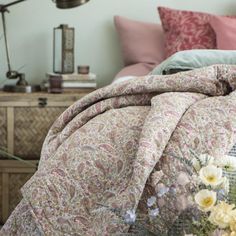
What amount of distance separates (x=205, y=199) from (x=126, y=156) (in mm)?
700

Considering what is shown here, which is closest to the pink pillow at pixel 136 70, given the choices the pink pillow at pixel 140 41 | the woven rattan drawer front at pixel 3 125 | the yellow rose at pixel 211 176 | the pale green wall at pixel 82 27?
the pink pillow at pixel 140 41

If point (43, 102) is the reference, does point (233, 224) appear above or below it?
above

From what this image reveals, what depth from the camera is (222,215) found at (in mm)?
1001

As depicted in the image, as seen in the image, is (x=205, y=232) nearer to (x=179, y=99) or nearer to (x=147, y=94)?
(x=179, y=99)

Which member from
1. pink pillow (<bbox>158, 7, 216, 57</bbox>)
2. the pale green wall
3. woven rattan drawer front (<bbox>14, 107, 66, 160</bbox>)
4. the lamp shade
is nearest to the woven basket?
woven rattan drawer front (<bbox>14, 107, 66, 160</bbox>)

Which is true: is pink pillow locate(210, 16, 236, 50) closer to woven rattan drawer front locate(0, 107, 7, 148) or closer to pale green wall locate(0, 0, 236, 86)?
pale green wall locate(0, 0, 236, 86)

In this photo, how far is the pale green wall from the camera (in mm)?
3514

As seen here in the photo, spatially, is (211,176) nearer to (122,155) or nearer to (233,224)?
(233,224)

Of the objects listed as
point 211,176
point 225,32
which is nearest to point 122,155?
point 211,176

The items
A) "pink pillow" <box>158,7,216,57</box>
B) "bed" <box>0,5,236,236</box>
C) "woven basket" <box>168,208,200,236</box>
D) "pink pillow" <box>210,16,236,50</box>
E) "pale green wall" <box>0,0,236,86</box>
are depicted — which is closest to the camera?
"woven basket" <box>168,208,200,236</box>

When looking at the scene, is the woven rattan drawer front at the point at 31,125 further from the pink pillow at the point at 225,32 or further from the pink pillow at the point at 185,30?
the pink pillow at the point at 225,32

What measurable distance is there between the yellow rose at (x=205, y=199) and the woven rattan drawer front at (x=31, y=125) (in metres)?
2.01

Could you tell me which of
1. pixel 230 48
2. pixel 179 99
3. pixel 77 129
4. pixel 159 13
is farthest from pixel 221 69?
pixel 159 13

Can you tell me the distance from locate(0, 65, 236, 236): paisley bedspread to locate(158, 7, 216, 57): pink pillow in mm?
1342
